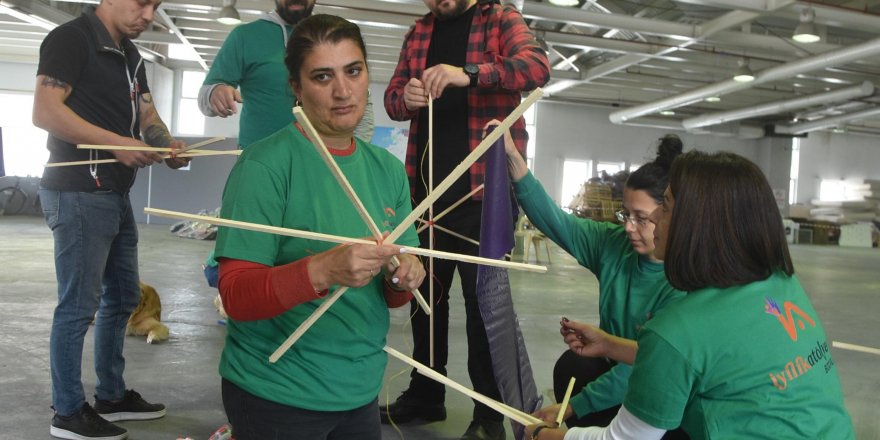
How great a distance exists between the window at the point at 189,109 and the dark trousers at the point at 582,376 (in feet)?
47.1

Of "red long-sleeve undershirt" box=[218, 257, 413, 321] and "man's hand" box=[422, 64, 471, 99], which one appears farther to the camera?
"man's hand" box=[422, 64, 471, 99]

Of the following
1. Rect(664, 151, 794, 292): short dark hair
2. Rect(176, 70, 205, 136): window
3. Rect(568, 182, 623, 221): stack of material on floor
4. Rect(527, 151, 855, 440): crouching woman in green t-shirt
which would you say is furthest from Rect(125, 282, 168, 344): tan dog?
Rect(176, 70, 205, 136): window

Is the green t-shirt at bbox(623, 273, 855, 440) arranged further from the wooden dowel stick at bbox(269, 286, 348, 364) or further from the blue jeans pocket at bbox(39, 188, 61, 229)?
the blue jeans pocket at bbox(39, 188, 61, 229)

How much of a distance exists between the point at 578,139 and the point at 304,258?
17732mm

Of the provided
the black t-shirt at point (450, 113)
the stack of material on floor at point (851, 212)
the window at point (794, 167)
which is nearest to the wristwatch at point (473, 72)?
the black t-shirt at point (450, 113)

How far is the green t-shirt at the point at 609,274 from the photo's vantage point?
1824mm

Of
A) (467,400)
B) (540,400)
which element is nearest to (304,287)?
(540,400)

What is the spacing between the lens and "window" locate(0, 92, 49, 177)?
14586 millimetres

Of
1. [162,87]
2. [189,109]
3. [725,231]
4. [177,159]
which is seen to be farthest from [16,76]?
[725,231]

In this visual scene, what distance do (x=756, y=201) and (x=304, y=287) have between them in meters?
0.75

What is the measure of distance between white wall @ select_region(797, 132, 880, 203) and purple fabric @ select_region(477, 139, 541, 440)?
70.8 ft

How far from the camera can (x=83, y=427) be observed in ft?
7.52

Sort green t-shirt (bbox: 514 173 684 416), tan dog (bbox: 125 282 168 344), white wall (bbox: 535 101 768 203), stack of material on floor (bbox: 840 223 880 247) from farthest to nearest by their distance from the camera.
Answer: stack of material on floor (bbox: 840 223 880 247), white wall (bbox: 535 101 768 203), tan dog (bbox: 125 282 168 344), green t-shirt (bbox: 514 173 684 416)

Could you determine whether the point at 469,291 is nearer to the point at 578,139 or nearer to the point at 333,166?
the point at 333,166
